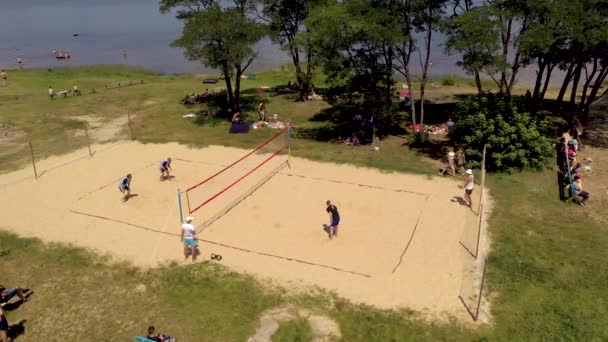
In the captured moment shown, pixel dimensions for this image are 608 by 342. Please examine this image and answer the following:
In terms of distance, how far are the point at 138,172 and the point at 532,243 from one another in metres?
18.5

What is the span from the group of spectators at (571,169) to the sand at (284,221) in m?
4.80

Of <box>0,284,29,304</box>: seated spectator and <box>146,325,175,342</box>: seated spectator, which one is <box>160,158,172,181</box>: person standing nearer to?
<box>0,284,29,304</box>: seated spectator

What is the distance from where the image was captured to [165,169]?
832 inches

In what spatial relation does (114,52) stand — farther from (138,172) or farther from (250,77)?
(138,172)

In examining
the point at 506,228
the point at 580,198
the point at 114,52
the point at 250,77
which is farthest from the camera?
the point at 114,52

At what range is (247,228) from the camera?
1648 centimetres

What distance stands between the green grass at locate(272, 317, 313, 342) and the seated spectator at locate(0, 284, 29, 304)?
7.92 meters

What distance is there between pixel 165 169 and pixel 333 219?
1011 cm

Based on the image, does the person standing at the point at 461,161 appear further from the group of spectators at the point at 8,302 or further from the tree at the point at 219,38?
the group of spectators at the point at 8,302

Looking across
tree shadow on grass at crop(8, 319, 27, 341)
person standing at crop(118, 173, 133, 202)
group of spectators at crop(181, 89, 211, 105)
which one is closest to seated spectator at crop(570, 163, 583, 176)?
person standing at crop(118, 173, 133, 202)

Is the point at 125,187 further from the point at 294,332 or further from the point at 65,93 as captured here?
the point at 65,93

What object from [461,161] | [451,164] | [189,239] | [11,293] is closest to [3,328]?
[11,293]

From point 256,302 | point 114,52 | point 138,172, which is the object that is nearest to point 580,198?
point 256,302

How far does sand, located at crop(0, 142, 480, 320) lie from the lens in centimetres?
1348
